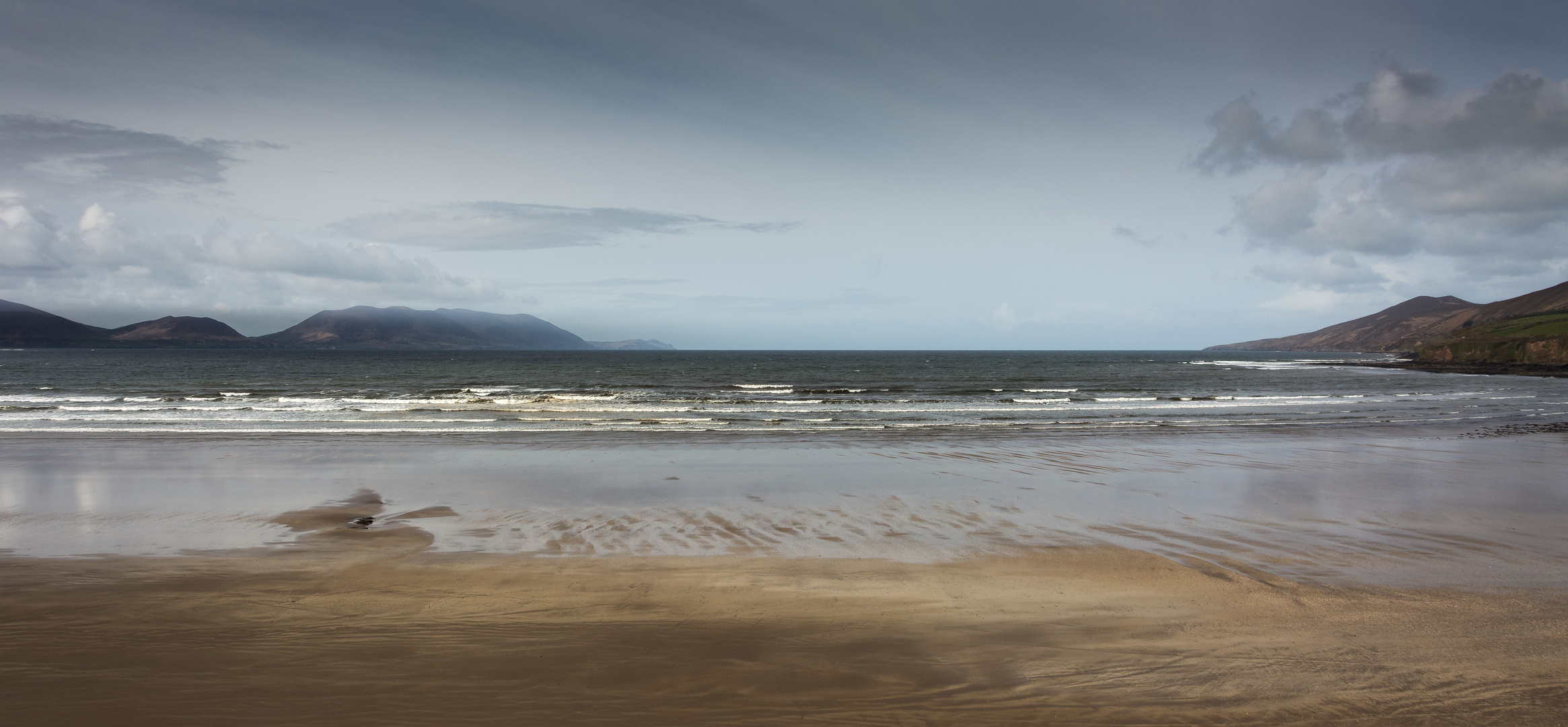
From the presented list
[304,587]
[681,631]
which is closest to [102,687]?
[304,587]

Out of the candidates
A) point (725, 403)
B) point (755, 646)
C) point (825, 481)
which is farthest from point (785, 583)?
point (725, 403)

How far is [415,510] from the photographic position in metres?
11.1

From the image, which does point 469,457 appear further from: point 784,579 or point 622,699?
point 622,699

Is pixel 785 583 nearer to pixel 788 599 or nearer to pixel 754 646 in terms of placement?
pixel 788 599

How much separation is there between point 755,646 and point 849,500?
247 inches

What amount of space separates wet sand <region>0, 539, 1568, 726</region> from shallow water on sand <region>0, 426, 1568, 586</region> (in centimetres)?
109

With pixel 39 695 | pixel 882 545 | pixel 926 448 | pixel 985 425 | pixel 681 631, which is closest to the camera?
pixel 39 695

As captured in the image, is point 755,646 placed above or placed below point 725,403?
below

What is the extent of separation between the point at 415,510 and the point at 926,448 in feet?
40.0

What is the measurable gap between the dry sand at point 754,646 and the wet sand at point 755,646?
0.08 feet

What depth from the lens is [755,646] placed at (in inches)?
225

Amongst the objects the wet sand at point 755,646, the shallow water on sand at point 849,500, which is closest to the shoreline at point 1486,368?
the shallow water on sand at point 849,500

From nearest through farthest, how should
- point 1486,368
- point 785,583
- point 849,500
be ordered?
point 785,583 < point 849,500 < point 1486,368

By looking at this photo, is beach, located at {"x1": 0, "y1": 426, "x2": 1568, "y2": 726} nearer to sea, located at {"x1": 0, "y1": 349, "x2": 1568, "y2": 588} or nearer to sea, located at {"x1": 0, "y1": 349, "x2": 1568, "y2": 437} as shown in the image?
sea, located at {"x1": 0, "y1": 349, "x2": 1568, "y2": 588}
